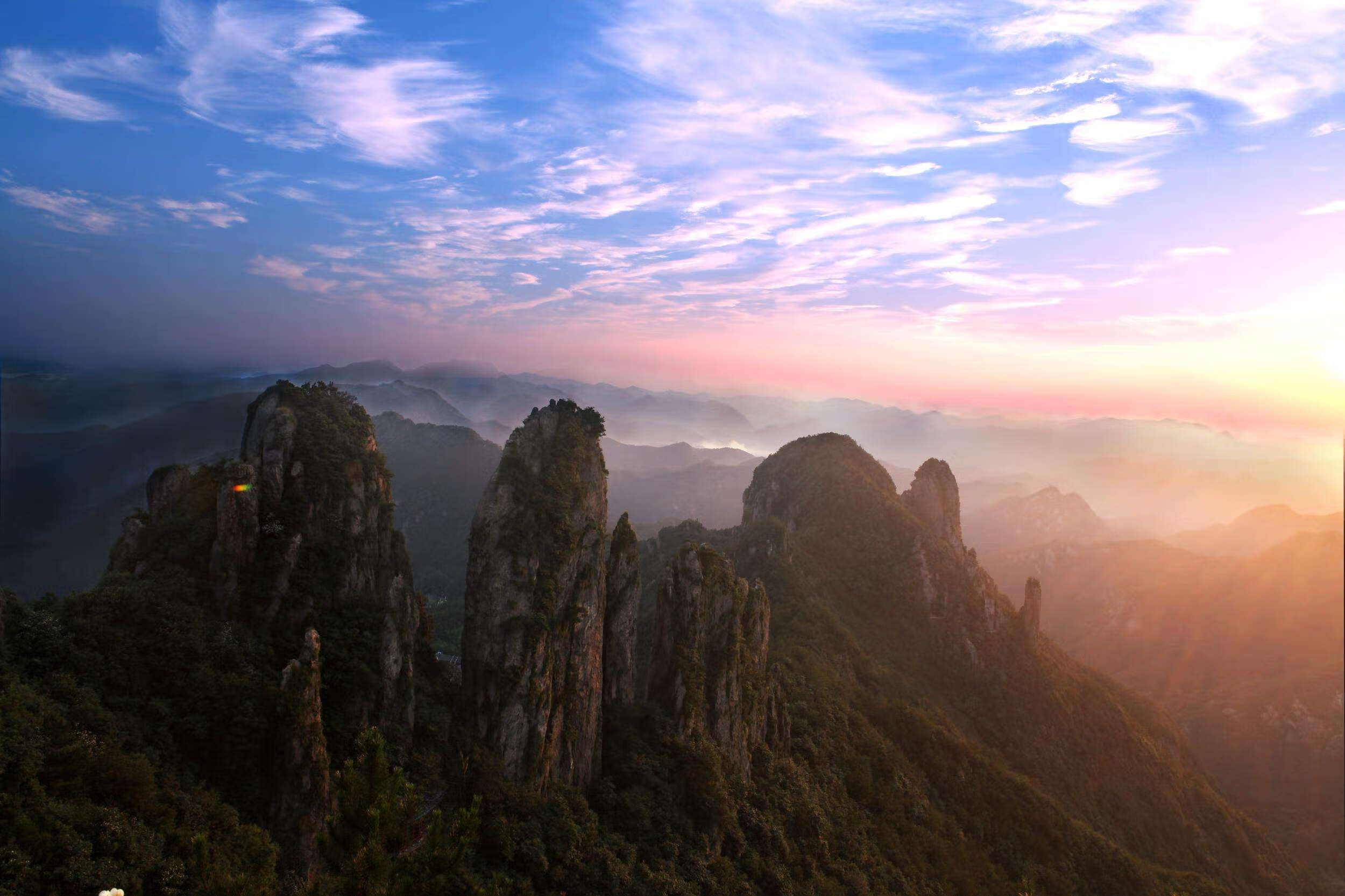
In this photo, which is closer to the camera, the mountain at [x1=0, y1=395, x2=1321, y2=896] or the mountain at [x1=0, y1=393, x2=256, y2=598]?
the mountain at [x1=0, y1=395, x2=1321, y2=896]

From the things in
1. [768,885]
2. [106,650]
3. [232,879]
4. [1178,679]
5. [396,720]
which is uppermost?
[106,650]

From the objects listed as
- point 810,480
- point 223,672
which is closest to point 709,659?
point 223,672

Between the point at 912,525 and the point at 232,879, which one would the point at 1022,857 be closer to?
the point at 912,525

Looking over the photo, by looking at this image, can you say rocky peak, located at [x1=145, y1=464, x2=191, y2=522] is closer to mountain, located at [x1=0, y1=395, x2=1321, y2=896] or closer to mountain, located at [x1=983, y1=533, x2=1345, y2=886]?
mountain, located at [x1=0, y1=395, x2=1321, y2=896]

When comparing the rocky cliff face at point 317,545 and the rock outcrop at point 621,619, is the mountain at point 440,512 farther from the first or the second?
the rocky cliff face at point 317,545

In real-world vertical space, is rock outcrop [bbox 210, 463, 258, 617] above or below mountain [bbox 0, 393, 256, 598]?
above

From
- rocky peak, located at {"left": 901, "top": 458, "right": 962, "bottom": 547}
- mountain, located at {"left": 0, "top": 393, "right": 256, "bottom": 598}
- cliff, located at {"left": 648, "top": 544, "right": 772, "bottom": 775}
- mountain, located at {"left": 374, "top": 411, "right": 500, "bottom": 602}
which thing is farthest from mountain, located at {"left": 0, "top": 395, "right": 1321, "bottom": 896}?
mountain, located at {"left": 0, "top": 393, "right": 256, "bottom": 598}

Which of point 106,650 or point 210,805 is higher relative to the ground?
point 106,650

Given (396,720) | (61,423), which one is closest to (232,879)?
(396,720)
